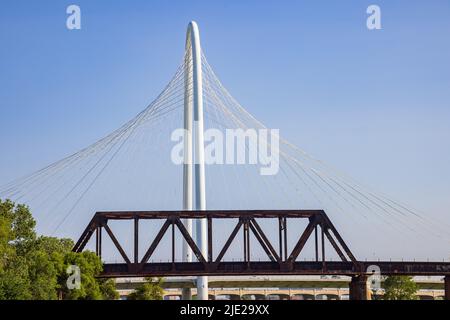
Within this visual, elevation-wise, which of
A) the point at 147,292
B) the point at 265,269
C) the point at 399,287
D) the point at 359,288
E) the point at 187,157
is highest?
the point at 187,157

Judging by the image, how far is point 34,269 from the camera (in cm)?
9550

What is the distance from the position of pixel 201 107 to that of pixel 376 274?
2996 centimetres

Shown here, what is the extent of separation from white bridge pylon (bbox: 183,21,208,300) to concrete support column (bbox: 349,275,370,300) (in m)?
18.3

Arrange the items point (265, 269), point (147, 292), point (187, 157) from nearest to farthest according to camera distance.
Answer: point (265, 269)
point (187, 157)
point (147, 292)

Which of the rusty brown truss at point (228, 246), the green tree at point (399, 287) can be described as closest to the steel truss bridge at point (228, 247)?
the rusty brown truss at point (228, 246)

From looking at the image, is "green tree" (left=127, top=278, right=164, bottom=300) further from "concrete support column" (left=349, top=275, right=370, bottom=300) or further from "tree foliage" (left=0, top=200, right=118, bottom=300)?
"concrete support column" (left=349, top=275, right=370, bottom=300)

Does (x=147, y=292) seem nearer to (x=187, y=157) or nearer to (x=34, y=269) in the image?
(x=187, y=157)

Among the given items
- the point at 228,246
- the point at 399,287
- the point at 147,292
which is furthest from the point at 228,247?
the point at 399,287

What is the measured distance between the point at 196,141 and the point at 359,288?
2678cm

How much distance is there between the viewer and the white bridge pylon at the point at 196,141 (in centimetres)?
10644

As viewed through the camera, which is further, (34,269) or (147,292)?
(147,292)

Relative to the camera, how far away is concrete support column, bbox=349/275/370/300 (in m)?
107

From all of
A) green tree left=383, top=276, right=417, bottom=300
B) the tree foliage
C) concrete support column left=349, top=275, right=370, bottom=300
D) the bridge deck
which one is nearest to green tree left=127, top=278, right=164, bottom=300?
the tree foliage

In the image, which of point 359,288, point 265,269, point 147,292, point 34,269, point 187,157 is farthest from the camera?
point 147,292
